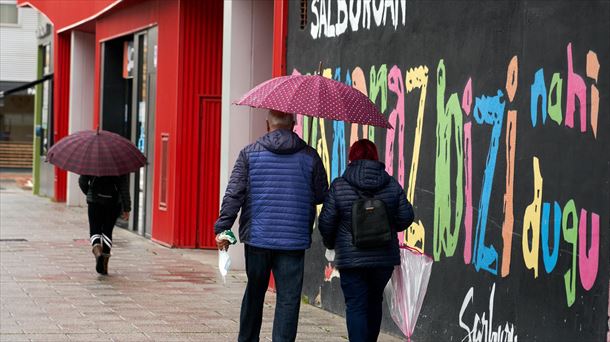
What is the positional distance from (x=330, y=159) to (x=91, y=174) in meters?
3.11

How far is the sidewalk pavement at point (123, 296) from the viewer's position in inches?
411

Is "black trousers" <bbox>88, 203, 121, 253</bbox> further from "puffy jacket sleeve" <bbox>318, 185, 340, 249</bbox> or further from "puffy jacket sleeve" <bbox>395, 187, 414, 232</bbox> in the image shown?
"puffy jacket sleeve" <bbox>395, 187, 414, 232</bbox>

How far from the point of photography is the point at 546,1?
7.81 m

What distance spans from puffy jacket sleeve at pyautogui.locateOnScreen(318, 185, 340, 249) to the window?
162 ft

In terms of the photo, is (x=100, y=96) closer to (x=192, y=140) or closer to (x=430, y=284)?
(x=192, y=140)

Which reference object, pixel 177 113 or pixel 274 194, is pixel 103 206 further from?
pixel 274 194

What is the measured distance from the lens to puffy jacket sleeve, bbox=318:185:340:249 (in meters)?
8.22

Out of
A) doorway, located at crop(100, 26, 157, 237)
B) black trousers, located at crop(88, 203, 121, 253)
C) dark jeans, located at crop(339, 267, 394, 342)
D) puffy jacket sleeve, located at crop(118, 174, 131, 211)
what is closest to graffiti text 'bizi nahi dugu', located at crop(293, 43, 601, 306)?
dark jeans, located at crop(339, 267, 394, 342)

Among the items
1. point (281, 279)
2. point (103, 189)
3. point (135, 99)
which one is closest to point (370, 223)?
point (281, 279)

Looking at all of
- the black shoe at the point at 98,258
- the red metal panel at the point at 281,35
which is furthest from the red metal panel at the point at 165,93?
the red metal panel at the point at 281,35

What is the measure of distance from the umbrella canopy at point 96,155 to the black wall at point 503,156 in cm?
383

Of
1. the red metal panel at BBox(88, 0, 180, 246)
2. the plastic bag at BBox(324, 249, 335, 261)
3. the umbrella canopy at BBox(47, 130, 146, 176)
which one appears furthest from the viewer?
the red metal panel at BBox(88, 0, 180, 246)

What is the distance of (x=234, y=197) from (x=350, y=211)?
0.77 metres

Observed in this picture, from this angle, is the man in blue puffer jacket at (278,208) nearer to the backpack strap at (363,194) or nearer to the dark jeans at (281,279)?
the dark jeans at (281,279)
